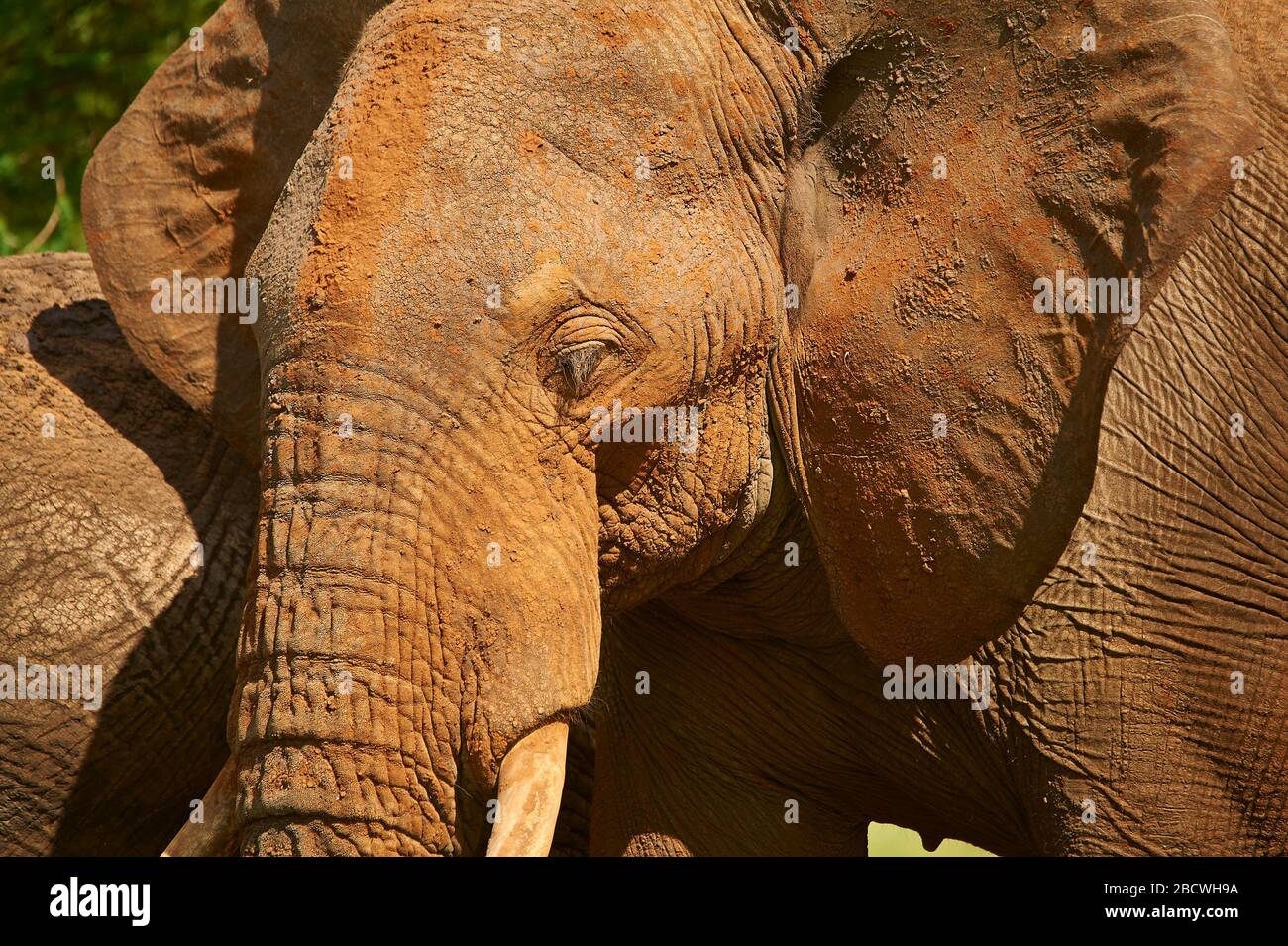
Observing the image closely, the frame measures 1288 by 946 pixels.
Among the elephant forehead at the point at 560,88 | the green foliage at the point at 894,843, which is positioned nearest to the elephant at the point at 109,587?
the elephant forehead at the point at 560,88

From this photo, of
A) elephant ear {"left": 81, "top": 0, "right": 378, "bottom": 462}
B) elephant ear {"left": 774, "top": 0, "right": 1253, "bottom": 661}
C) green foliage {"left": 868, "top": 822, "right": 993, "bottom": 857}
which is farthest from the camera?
green foliage {"left": 868, "top": 822, "right": 993, "bottom": 857}

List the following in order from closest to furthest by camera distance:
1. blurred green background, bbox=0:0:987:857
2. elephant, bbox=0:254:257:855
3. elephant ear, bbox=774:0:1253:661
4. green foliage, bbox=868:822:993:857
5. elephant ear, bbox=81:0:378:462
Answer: elephant ear, bbox=774:0:1253:661
elephant ear, bbox=81:0:378:462
elephant, bbox=0:254:257:855
green foliage, bbox=868:822:993:857
blurred green background, bbox=0:0:987:857

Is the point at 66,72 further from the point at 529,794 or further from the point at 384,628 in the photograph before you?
the point at 529,794

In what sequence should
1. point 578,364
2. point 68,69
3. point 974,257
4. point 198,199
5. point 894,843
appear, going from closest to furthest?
point 578,364 < point 974,257 < point 198,199 < point 894,843 < point 68,69

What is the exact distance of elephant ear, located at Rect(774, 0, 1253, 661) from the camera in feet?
7.79

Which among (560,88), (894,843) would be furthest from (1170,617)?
(894,843)

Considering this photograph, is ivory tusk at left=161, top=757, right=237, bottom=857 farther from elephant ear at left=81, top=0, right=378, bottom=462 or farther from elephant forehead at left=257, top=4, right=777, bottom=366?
elephant ear at left=81, top=0, right=378, bottom=462

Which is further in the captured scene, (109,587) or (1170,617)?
(109,587)

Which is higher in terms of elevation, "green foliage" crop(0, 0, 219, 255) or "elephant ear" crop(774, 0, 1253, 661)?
"green foliage" crop(0, 0, 219, 255)

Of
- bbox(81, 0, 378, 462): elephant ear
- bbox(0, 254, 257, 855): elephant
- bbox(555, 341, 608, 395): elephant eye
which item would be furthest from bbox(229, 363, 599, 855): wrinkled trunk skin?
bbox(0, 254, 257, 855): elephant

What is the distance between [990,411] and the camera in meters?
2.51

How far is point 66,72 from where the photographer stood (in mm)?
7777

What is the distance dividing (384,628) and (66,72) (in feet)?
20.5

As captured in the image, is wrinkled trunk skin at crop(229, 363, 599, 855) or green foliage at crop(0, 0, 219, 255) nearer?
wrinkled trunk skin at crop(229, 363, 599, 855)
